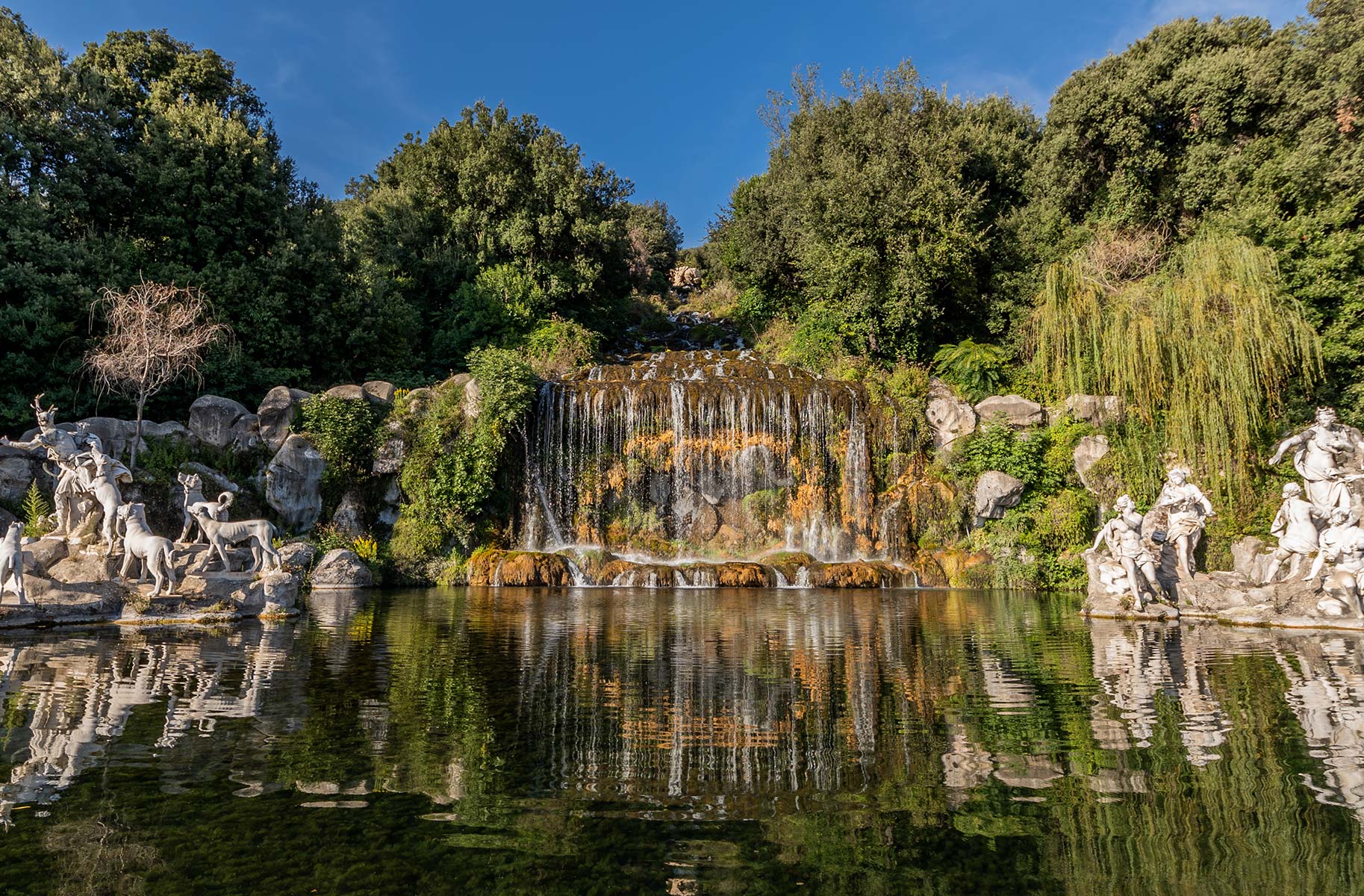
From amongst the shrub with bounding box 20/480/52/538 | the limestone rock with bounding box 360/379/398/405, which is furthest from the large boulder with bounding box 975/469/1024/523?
the shrub with bounding box 20/480/52/538

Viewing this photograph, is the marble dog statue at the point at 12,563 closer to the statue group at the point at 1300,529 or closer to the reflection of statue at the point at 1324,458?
the statue group at the point at 1300,529

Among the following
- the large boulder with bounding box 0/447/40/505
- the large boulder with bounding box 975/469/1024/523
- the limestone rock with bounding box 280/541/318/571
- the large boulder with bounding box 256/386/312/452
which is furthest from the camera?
the large boulder with bounding box 256/386/312/452

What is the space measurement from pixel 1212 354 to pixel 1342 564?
22.8 feet

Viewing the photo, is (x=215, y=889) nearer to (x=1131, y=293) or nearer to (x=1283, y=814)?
(x=1283, y=814)

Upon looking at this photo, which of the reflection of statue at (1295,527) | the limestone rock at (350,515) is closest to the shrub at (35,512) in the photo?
the limestone rock at (350,515)

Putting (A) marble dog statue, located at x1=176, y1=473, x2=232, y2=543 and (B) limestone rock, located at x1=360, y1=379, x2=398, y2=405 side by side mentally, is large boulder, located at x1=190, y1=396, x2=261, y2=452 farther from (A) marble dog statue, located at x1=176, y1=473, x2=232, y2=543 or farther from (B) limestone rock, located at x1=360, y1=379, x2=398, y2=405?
(A) marble dog statue, located at x1=176, y1=473, x2=232, y2=543

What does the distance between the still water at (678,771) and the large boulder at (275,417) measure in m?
11.3

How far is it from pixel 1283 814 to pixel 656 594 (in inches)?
489

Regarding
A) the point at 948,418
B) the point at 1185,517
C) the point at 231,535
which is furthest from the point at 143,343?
the point at 1185,517

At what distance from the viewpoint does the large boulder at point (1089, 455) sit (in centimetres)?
1823

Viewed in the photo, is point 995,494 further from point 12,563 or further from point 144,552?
point 12,563

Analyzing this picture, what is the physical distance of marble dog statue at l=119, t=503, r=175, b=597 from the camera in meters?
10.1

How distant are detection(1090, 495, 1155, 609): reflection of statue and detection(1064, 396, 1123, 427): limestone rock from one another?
7.23 meters

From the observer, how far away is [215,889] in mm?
2648
